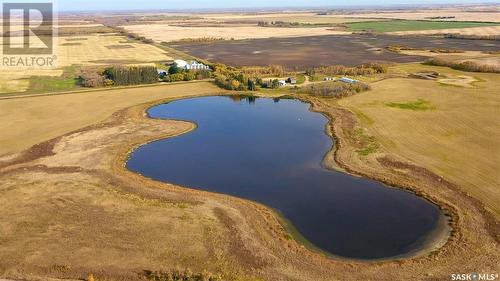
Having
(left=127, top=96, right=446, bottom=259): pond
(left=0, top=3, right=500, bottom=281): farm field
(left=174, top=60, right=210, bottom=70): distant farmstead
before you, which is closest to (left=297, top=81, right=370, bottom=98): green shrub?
(left=0, top=3, right=500, bottom=281): farm field

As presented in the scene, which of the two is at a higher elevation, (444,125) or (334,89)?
(334,89)

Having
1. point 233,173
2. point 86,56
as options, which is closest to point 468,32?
point 86,56

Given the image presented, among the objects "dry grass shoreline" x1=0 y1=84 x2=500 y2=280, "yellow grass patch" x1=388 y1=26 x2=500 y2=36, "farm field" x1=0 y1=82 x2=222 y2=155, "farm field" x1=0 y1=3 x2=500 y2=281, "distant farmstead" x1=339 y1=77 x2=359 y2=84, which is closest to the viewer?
"dry grass shoreline" x1=0 y1=84 x2=500 y2=280

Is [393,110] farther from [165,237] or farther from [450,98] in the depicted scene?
[165,237]

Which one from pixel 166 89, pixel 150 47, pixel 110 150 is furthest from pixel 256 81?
pixel 150 47

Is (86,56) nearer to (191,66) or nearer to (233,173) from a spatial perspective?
(191,66)

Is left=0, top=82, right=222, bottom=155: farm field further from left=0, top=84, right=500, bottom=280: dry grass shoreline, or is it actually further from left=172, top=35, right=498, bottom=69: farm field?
left=172, top=35, right=498, bottom=69: farm field

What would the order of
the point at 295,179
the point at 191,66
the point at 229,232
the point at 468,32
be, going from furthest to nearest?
1. the point at 468,32
2. the point at 191,66
3. the point at 295,179
4. the point at 229,232
